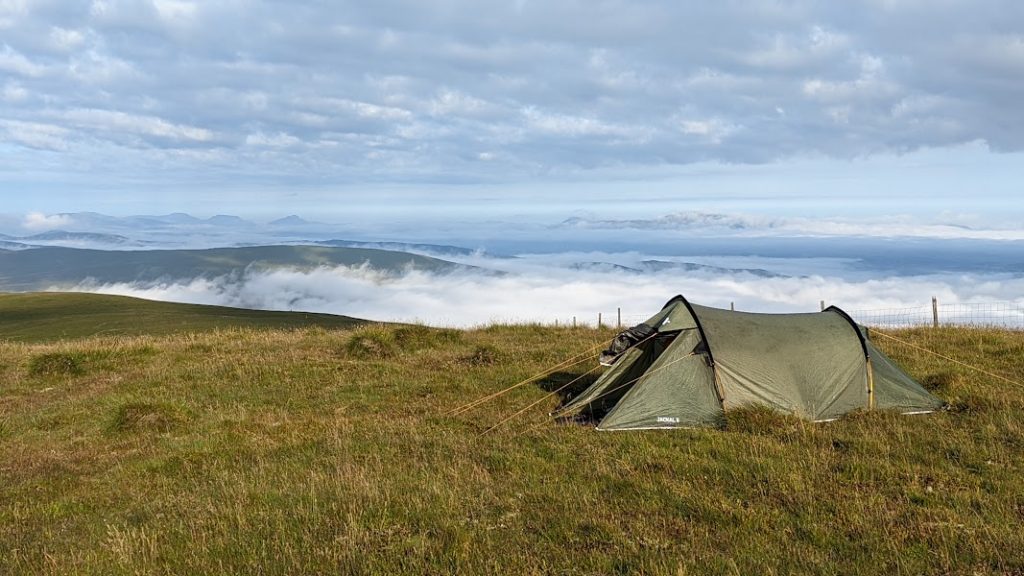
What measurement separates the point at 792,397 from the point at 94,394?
17.9 meters

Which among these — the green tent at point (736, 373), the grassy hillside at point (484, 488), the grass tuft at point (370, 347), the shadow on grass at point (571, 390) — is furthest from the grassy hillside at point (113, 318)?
the green tent at point (736, 373)

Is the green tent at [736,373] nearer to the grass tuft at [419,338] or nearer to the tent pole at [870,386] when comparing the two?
the tent pole at [870,386]

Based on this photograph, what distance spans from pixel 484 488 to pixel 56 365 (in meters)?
19.1

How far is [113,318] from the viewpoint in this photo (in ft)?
212

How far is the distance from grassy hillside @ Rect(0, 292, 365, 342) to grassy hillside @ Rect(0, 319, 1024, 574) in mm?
35766

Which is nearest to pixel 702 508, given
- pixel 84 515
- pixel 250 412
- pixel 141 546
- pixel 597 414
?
pixel 597 414

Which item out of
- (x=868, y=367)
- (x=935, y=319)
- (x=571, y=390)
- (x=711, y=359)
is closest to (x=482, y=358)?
(x=571, y=390)

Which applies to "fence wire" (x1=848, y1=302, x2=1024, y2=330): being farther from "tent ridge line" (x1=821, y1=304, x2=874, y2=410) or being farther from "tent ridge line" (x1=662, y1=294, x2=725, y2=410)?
"tent ridge line" (x1=662, y1=294, x2=725, y2=410)

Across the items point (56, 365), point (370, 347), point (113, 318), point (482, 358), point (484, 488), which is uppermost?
point (370, 347)

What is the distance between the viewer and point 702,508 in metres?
8.36

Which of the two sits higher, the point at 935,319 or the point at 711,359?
the point at 711,359

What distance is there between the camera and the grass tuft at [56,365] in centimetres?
2136

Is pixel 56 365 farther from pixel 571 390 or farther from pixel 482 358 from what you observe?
pixel 571 390

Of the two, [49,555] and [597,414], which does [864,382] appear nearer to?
[597,414]
